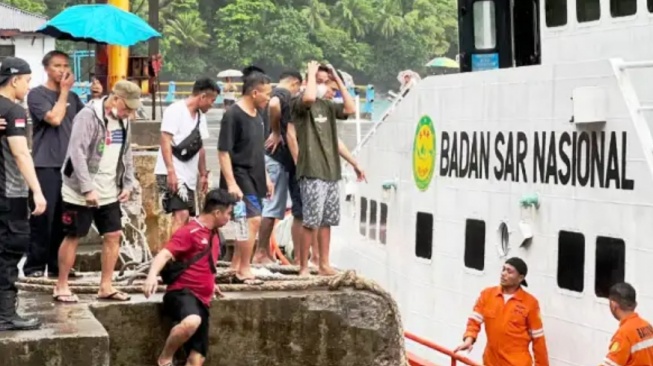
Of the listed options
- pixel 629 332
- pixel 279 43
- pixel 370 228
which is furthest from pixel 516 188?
pixel 279 43

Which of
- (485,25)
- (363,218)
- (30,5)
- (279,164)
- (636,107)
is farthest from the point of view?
(30,5)

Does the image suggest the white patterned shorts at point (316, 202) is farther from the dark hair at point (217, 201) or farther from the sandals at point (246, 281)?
the dark hair at point (217, 201)

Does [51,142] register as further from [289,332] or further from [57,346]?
[57,346]

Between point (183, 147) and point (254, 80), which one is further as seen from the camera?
point (183, 147)

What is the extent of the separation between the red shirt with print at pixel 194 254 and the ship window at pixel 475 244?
12.0 feet

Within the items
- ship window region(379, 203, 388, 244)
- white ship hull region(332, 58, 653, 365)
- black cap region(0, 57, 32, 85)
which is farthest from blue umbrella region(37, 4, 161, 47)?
black cap region(0, 57, 32, 85)

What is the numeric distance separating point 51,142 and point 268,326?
7.30ft

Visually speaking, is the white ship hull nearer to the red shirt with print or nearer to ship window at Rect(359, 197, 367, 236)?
ship window at Rect(359, 197, 367, 236)

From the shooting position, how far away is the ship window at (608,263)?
32.6 feet

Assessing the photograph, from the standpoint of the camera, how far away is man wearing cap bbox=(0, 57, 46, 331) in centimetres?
807

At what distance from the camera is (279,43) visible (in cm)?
6081

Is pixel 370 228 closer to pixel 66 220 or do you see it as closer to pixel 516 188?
pixel 516 188

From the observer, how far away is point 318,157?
1059 centimetres

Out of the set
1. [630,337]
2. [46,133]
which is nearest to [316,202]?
[46,133]
